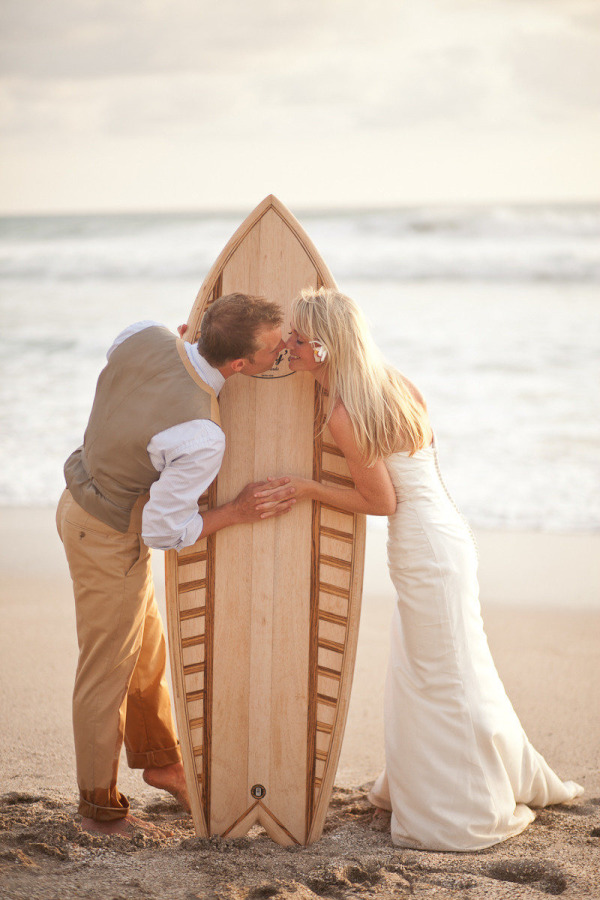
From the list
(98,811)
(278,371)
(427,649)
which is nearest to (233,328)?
(278,371)

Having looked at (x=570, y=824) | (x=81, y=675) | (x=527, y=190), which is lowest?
(x=570, y=824)

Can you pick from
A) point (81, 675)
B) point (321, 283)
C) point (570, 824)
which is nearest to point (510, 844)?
point (570, 824)

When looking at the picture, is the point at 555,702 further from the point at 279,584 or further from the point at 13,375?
the point at 13,375

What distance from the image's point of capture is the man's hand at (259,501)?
2.87 meters

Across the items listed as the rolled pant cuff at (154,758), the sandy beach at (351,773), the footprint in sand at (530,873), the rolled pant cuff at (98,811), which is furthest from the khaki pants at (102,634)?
the footprint in sand at (530,873)

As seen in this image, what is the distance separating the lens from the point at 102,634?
8.78 feet

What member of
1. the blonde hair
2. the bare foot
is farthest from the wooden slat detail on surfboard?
the blonde hair

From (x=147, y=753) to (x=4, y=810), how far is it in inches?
19.8

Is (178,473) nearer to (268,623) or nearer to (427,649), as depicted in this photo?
(268,623)

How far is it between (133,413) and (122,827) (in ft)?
4.46

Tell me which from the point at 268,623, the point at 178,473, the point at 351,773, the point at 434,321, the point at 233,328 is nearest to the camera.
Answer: the point at 178,473

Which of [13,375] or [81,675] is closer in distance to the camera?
[81,675]

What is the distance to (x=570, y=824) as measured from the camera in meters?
2.88

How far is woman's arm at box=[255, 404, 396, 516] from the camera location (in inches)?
104
